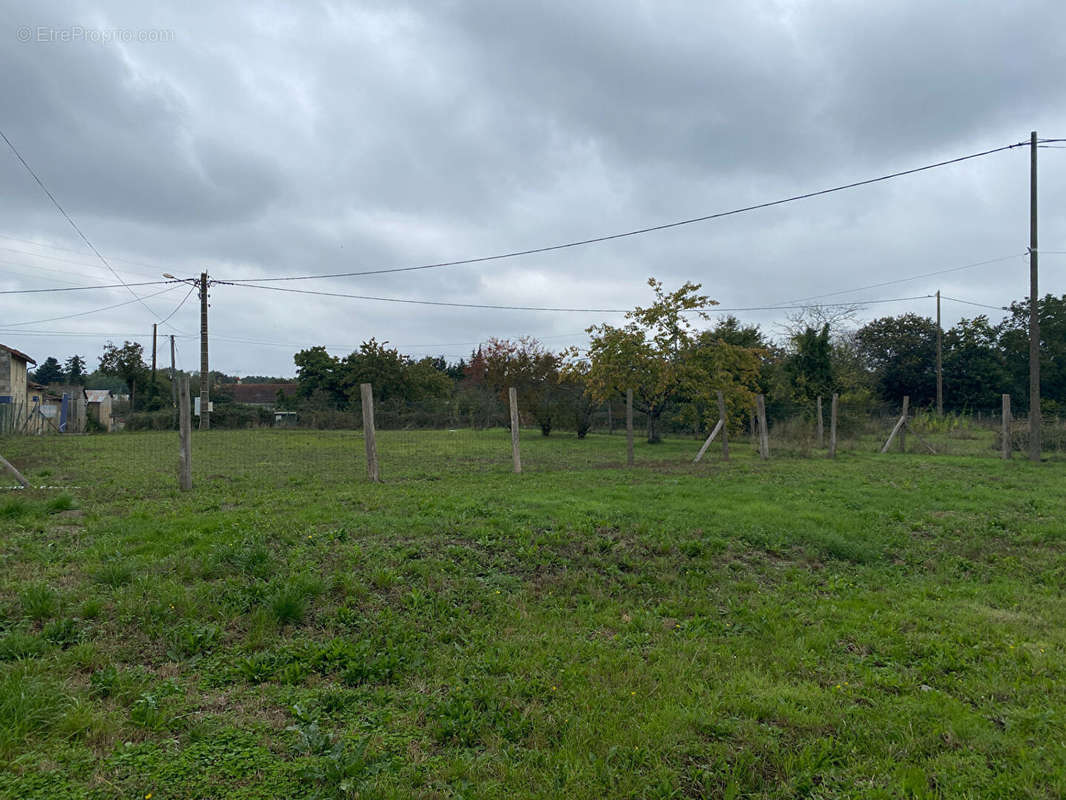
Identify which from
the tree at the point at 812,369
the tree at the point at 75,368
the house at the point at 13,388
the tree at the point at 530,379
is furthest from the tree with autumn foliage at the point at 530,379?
the tree at the point at 75,368

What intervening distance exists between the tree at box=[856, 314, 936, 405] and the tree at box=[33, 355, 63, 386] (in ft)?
297

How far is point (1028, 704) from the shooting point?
3.37 metres

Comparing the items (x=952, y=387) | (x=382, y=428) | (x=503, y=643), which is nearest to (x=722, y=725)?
(x=503, y=643)

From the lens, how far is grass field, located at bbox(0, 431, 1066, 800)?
2.72m

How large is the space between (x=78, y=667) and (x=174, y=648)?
1.52 feet

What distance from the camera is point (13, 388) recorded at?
1250 inches

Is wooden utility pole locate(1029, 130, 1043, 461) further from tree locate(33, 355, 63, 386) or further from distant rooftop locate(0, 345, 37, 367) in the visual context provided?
tree locate(33, 355, 63, 386)

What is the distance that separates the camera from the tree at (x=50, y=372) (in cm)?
8150

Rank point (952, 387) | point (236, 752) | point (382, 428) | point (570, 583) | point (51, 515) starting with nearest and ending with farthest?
point (236, 752) < point (570, 583) < point (51, 515) < point (382, 428) < point (952, 387)

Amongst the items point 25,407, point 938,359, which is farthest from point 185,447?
point 938,359

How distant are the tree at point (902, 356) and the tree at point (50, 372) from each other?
9054 centimetres

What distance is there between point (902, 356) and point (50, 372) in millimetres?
95101

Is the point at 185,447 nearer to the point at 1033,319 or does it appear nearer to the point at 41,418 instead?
the point at 1033,319

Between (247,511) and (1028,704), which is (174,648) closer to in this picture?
(247,511)
